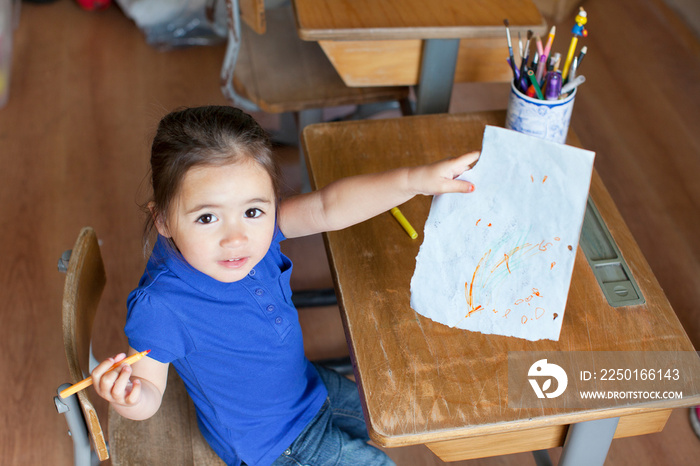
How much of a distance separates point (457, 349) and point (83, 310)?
589 millimetres

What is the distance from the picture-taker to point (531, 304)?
0.93 meters

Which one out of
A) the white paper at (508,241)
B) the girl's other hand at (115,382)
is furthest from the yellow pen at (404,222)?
the girl's other hand at (115,382)

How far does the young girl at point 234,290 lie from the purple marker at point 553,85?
327mm

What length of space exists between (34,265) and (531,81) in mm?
1654

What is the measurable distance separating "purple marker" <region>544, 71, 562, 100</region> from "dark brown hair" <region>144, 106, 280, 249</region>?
50 centimetres

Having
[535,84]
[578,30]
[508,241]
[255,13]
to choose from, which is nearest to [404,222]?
[508,241]

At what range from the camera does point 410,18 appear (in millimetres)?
1388

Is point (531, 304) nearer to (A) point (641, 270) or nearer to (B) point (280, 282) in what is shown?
(A) point (641, 270)

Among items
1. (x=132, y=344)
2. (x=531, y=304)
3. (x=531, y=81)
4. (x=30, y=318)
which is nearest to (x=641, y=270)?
(x=531, y=304)

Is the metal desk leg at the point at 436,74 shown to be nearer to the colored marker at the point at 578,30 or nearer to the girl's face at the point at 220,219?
the colored marker at the point at 578,30

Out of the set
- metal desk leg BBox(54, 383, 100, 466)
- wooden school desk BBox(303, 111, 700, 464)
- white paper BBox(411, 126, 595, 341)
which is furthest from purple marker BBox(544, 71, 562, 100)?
metal desk leg BBox(54, 383, 100, 466)

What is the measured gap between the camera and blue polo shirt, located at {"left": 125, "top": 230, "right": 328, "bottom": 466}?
948 millimetres

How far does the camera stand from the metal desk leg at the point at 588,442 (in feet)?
3.23

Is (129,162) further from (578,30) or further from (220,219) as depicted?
(578,30)
